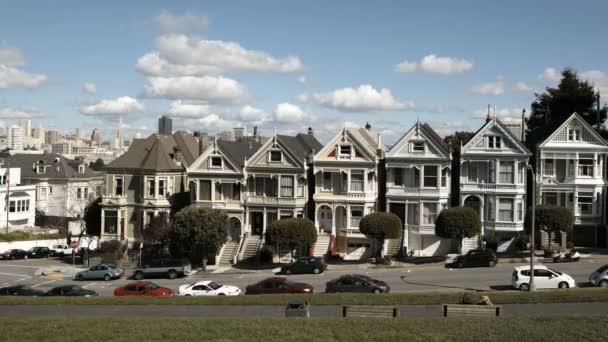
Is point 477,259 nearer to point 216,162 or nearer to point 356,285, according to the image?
point 356,285

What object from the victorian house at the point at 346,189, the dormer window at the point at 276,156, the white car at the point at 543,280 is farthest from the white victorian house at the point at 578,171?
the dormer window at the point at 276,156

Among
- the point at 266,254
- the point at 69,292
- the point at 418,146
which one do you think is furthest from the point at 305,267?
the point at 69,292

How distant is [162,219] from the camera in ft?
198

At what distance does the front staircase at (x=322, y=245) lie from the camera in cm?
5519

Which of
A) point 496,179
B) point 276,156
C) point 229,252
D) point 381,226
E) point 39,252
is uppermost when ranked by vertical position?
point 276,156

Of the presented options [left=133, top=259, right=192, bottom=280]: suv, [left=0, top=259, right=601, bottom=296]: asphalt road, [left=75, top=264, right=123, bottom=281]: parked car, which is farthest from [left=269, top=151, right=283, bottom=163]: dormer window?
[left=75, top=264, right=123, bottom=281]: parked car

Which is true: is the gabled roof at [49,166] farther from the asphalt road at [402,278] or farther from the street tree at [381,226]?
the street tree at [381,226]

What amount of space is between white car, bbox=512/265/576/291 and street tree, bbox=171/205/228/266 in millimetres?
23781

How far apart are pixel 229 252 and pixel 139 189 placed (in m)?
11.3

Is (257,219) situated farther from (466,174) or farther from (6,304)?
(6,304)

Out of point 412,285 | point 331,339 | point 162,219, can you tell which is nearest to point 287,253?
point 162,219

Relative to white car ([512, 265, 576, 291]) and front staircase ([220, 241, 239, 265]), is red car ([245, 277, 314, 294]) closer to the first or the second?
white car ([512, 265, 576, 291])

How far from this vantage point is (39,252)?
216 feet

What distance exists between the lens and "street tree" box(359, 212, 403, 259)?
50.9 m
